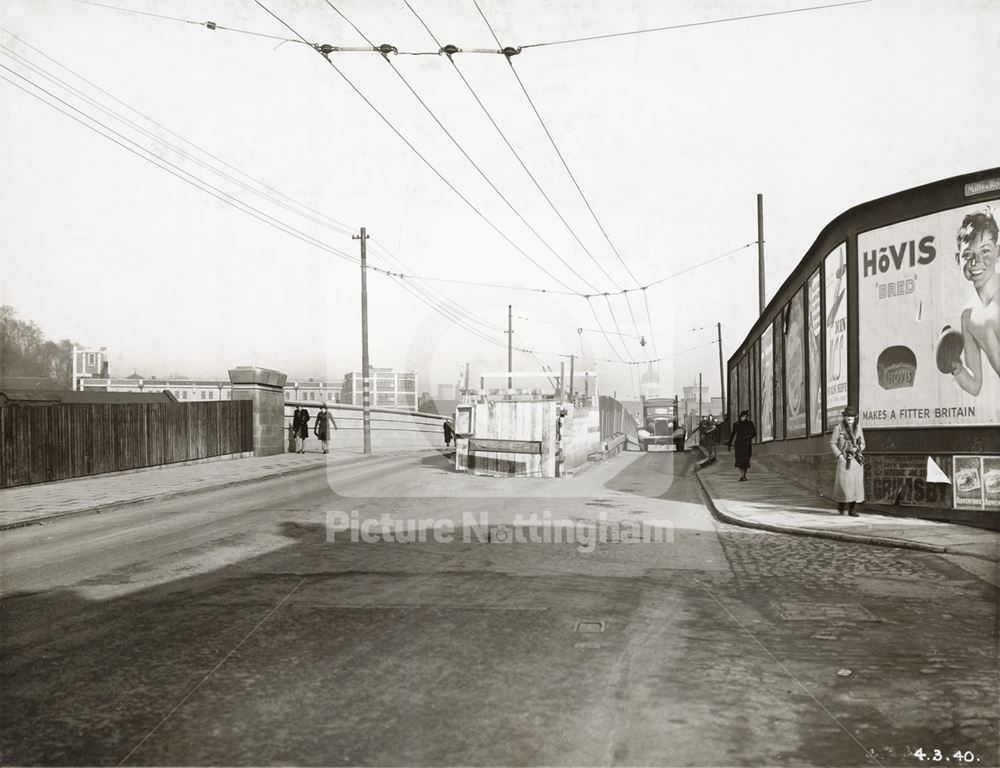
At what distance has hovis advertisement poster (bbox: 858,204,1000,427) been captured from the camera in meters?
11.2

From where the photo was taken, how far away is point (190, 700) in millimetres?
4324

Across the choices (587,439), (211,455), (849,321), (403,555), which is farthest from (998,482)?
(211,455)

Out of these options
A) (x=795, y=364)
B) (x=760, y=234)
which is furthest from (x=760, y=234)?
(x=795, y=364)

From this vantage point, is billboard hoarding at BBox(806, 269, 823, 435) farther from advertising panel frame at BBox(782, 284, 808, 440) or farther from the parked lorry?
the parked lorry

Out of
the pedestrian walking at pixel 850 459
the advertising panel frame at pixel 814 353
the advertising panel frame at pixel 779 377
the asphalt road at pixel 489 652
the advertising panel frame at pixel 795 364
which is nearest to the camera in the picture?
the asphalt road at pixel 489 652

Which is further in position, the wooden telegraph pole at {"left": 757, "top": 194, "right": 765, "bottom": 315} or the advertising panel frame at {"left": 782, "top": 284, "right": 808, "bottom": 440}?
the wooden telegraph pole at {"left": 757, "top": 194, "right": 765, "bottom": 315}

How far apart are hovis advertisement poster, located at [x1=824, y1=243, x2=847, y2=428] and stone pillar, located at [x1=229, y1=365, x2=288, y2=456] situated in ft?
64.8

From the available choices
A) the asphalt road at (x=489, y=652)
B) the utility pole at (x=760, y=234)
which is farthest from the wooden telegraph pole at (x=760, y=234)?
the asphalt road at (x=489, y=652)

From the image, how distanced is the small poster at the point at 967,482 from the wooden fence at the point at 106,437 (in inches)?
695

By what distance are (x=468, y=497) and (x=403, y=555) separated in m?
6.31

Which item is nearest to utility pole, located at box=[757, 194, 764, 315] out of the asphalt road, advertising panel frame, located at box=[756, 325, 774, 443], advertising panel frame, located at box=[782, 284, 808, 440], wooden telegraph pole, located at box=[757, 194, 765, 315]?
wooden telegraph pole, located at box=[757, 194, 765, 315]

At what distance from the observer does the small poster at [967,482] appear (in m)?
11.3

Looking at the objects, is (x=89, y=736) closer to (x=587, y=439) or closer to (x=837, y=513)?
(x=837, y=513)

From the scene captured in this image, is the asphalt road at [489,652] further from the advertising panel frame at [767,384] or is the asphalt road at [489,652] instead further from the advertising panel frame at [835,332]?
the advertising panel frame at [767,384]
